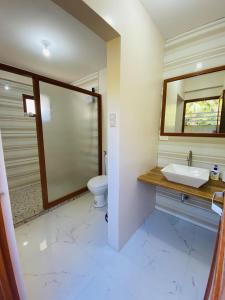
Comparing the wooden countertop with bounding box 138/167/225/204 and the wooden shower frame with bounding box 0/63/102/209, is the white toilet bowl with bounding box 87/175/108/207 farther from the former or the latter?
the wooden countertop with bounding box 138/167/225/204

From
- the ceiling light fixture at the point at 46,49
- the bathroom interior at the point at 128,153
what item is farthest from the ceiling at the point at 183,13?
the ceiling light fixture at the point at 46,49

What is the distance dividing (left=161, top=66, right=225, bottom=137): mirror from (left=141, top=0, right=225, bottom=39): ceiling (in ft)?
1.65

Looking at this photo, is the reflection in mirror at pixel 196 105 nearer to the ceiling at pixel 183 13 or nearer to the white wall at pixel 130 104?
the white wall at pixel 130 104

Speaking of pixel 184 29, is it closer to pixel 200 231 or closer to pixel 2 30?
pixel 2 30

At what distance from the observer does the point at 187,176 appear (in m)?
1.34

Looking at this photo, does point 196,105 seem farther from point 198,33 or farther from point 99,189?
point 99,189

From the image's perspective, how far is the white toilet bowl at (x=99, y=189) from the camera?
214cm

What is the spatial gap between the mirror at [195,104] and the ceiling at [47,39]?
45.7 inches

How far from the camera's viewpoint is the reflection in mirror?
156 centimetres

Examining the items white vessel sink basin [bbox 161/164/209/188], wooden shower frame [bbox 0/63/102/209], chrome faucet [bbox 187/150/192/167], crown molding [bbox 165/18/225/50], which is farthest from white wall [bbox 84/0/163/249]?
wooden shower frame [bbox 0/63/102/209]

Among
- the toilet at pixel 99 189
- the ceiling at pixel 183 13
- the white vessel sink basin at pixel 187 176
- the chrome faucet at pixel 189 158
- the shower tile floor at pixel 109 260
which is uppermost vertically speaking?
the ceiling at pixel 183 13

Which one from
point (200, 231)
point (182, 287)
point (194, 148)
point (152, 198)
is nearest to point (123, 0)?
point (194, 148)

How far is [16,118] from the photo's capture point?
2805 millimetres

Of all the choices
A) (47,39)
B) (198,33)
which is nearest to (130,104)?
(198,33)
